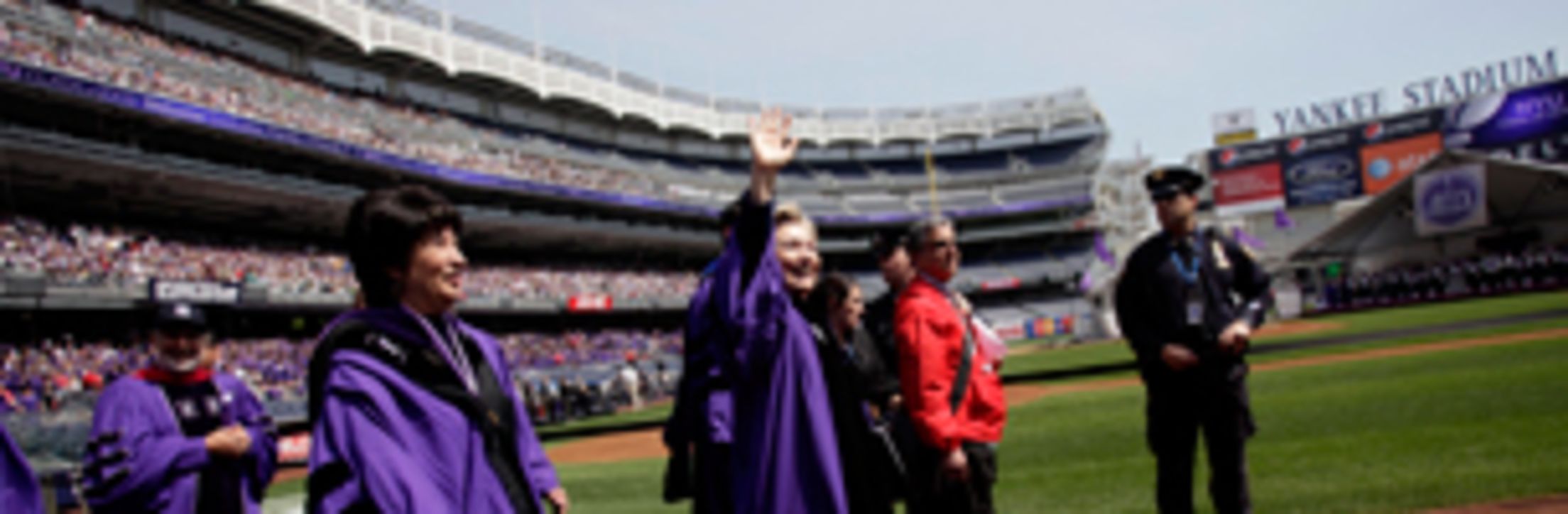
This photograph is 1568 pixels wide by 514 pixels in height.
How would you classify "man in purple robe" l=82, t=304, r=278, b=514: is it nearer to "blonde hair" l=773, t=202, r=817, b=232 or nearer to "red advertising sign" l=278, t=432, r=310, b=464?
"blonde hair" l=773, t=202, r=817, b=232

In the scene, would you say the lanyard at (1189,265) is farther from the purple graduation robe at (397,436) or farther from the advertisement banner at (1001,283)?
the advertisement banner at (1001,283)

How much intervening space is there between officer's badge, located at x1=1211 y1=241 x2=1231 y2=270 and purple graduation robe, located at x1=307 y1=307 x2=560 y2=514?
3893 millimetres

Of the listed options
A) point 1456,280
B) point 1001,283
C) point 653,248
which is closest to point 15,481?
point 1456,280

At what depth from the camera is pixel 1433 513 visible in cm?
517

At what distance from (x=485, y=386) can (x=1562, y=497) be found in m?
5.87

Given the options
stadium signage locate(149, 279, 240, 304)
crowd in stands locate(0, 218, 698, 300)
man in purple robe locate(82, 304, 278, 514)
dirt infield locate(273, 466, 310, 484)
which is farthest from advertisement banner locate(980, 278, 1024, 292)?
man in purple robe locate(82, 304, 278, 514)

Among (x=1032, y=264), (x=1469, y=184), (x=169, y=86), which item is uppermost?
(x=169, y=86)

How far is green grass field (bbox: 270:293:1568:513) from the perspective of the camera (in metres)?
5.83

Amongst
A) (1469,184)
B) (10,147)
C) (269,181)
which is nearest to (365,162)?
(269,181)

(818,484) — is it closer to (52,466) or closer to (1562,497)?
(1562,497)

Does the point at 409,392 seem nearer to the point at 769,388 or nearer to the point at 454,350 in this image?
the point at 454,350

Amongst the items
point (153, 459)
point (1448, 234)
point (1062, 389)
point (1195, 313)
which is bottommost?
point (1062, 389)

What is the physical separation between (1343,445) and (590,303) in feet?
125

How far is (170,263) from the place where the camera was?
87.2 ft
